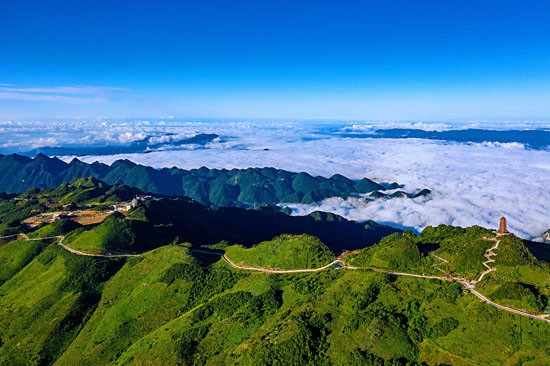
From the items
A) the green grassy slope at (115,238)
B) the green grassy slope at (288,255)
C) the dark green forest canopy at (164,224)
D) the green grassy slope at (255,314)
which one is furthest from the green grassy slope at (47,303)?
the green grassy slope at (288,255)

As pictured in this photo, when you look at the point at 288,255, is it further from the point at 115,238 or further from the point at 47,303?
the point at 115,238

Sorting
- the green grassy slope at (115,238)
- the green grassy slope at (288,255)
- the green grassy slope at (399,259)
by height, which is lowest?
the green grassy slope at (115,238)

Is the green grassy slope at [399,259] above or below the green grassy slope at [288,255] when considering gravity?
above

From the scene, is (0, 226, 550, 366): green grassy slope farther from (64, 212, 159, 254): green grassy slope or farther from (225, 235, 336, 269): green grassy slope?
(64, 212, 159, 254): green grassy slope

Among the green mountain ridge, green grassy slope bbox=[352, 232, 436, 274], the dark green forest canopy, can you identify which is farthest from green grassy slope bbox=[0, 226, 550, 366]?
the dark green forest canopy

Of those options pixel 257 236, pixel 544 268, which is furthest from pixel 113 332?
pixel 257 236

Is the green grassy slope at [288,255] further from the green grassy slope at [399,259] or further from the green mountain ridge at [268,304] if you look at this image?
the green grassy slope at [399,259]

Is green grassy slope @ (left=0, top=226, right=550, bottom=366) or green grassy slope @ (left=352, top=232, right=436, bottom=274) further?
green grassy slope @ (left=352, top=232, right=436, bottom=274)

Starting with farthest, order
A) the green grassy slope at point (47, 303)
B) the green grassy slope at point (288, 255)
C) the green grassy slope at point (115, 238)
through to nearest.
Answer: the green grassy slope at point (115, 238), the green grassy slope at point (288, 255), the green grassy slope at point (47, 303)

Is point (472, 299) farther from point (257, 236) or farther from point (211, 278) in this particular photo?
point (257, 236)
